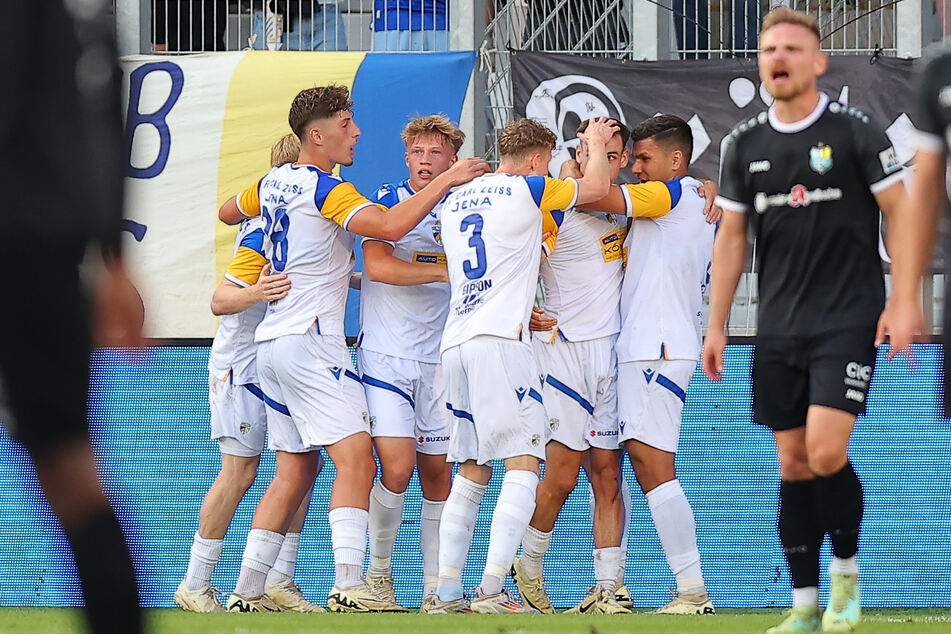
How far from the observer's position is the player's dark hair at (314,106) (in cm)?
705

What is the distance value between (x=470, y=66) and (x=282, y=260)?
393cm

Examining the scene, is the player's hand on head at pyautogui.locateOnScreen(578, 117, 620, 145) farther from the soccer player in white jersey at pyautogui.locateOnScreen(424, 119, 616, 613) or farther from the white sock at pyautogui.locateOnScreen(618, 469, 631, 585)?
the white sock at pyautogui.locateOnScreen(618, 469, 631, 585)

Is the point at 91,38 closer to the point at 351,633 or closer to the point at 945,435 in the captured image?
the point at 351,633

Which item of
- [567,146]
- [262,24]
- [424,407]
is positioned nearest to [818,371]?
[424,407]

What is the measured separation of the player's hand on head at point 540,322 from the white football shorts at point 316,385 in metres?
0.92

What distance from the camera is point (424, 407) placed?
7.29 metres

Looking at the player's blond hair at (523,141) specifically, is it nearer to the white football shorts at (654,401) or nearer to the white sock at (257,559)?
the white football shorts at (654,401)

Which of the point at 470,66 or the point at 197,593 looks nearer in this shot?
the point at 197,593

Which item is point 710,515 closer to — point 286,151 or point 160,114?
point 286,151

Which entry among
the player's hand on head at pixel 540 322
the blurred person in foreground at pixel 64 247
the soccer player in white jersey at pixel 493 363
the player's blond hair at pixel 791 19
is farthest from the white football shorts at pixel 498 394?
the blurred person in foreground at pixel 64 247

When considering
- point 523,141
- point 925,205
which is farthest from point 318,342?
point 925,205

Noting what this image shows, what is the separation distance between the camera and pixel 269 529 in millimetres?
6934

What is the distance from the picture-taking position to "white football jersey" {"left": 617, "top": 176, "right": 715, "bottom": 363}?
7.11 meters

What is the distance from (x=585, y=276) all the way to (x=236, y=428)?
6.56ft
